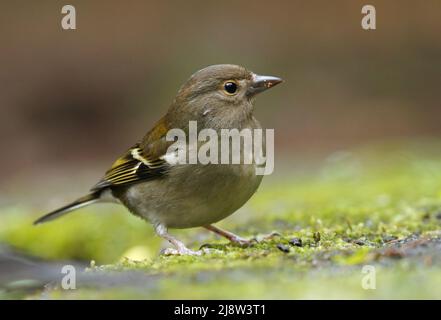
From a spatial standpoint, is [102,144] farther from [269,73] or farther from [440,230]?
[440,230]

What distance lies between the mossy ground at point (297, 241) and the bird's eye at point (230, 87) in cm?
132

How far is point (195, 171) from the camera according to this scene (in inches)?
219

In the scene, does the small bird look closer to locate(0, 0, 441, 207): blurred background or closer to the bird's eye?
the bird's eye

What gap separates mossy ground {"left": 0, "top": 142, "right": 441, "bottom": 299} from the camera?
3.88 meters

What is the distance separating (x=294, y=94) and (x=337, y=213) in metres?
12.1

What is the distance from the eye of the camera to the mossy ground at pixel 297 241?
12.7 ft

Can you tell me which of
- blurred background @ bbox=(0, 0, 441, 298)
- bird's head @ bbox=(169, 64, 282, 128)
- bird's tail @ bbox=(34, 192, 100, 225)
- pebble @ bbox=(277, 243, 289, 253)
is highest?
blurred background @ bbox=(0, 0, 441, 298)

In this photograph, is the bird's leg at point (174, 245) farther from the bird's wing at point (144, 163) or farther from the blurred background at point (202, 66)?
the blurred background at point (202, 66)

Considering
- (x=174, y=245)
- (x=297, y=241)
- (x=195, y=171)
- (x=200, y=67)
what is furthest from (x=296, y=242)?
(x=200, y=67)

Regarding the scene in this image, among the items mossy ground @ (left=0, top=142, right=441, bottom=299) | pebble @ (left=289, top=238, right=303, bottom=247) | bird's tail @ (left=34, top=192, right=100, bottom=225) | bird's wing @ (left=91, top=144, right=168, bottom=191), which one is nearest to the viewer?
mossy ground @ (left=0, top=142, right=441, bottom=299)

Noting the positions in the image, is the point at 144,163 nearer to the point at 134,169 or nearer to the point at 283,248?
the point at 134,169

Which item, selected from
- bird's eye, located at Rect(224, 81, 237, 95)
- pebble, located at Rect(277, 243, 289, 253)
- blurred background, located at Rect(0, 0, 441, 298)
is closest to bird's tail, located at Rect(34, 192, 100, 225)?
bird's eye, located at Rect(224, 81, 237, 95)

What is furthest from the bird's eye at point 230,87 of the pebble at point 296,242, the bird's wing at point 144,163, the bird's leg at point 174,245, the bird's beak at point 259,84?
the pebble at point 296,242

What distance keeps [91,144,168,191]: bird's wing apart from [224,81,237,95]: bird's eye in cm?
83
